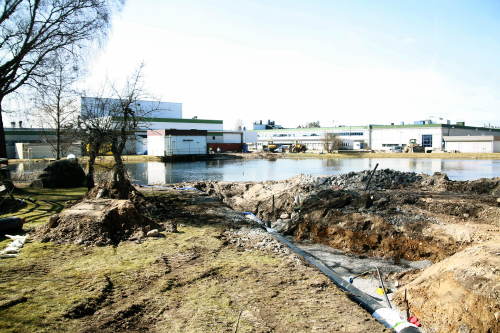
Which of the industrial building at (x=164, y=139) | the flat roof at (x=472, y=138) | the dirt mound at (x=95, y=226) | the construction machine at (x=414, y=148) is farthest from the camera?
the construction machine at (x=414, y=148)

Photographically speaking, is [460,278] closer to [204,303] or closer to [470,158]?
[204,303]

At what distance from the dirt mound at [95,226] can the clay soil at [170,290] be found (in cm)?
11

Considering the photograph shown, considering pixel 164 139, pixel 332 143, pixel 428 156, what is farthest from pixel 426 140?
pixel 164 139

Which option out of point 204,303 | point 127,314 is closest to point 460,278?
point 204,303

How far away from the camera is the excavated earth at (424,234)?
4.57 metres

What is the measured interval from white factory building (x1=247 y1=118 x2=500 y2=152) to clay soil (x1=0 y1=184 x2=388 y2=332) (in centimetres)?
6872

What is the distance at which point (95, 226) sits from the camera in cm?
689

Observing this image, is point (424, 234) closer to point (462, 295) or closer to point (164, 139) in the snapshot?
point (462, 295)

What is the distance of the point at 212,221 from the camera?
356 inches

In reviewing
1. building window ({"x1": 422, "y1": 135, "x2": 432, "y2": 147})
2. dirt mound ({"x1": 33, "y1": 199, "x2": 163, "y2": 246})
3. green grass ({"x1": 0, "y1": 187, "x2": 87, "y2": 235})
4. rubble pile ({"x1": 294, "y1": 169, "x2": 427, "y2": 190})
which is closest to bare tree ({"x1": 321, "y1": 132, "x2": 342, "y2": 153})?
building window ({"x1": 422, "y1": 135, "x2": 432, "y2": 147})

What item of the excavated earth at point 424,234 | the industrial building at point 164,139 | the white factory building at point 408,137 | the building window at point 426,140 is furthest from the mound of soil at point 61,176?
the building window at point 426,140

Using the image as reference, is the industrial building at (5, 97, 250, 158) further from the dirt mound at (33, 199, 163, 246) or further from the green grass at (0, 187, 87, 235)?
the dirt mound at (33, 199, 163, 246)

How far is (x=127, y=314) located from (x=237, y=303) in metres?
1.42

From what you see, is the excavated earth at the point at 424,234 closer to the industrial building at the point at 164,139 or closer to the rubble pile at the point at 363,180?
the rubble pile at the point at 363,180
